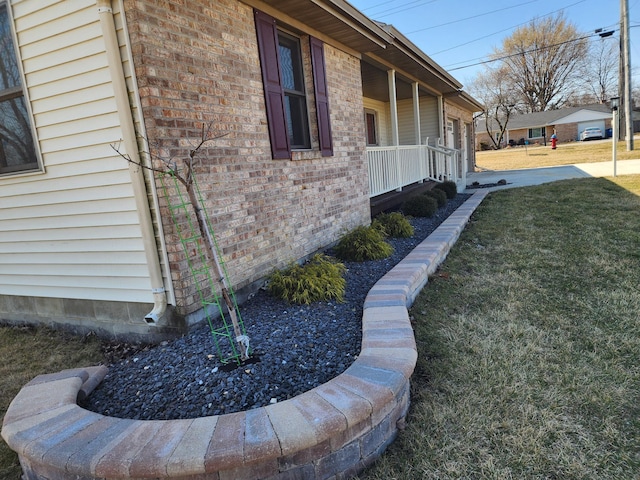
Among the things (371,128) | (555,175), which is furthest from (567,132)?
(371,128)

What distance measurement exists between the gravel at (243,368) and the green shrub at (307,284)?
91 millimetres

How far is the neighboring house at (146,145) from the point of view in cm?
285

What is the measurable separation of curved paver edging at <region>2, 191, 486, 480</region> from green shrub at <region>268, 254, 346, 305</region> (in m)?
1.22

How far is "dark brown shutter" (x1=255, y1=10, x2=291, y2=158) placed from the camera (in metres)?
3.93

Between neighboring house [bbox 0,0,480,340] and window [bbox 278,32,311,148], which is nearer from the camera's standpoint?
neighboring house [bbox 0,0,480,340]

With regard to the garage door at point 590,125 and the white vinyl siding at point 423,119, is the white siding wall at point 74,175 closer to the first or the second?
the white vinyl siding at point 423,119

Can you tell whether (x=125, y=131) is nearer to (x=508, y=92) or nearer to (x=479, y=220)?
(x=479, y=220)

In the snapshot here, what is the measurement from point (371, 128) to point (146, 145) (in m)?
9.40

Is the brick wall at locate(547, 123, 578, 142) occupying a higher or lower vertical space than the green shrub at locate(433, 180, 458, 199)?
higher

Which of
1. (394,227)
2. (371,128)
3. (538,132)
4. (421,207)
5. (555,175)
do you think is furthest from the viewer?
(538,132)

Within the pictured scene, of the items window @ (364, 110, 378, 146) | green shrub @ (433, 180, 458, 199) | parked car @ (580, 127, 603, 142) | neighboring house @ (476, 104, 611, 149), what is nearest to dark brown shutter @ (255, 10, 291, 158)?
green shrub @ (433, 180, 458, 199)

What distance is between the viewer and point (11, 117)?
3.55 meters

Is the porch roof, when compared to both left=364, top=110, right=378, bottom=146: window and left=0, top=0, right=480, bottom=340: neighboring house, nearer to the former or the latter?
left=0, top=0, right=480, bottom=340: neighboring house

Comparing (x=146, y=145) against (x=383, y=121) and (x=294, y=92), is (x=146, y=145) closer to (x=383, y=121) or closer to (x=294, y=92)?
(x=294, y=92)
